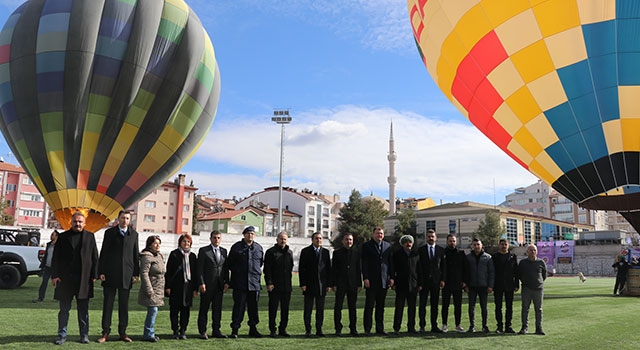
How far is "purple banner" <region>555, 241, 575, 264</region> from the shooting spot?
182 feet

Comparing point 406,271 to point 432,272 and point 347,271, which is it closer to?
point 432,272

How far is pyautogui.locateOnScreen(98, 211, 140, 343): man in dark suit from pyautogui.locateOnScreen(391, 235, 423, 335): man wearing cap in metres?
4.24

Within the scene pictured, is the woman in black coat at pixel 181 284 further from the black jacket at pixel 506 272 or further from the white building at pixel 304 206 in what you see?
the white building at pixel 304 206

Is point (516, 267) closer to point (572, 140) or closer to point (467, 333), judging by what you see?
point (467, 333)

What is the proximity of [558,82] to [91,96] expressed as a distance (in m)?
12.3

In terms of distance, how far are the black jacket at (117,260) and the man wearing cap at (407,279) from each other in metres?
4.26

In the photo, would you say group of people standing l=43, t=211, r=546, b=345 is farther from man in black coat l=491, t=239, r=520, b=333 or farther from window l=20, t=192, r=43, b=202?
window l=20, t=192, r=43, b=202

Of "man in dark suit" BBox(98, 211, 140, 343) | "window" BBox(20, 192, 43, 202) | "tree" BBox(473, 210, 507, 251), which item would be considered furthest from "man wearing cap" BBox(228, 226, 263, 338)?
"window" BBox(20, 192, 43, 202)

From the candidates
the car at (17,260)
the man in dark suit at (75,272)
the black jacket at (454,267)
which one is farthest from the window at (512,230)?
the man in dark suit at (75,272)

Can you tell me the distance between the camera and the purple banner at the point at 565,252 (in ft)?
182

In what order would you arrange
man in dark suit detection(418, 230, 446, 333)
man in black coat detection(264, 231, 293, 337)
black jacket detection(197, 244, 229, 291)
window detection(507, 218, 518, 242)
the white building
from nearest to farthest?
black jacket detection(197, 244, 229, 291) < man in black coat detection(264, 231, 293, 337) < man in dark suit detection(418, 230, 446, 333) < window detection(507, 218, 518, 242) < the white building

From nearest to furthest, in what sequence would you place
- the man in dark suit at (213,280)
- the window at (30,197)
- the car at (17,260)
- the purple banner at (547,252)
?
the man in dark suit at (213,280) < the car at (17,260) < the purple banner at (547,252) < the window at (30,197)

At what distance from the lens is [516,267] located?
9.44m

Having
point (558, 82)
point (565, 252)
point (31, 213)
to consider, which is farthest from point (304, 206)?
point (558, 82)
